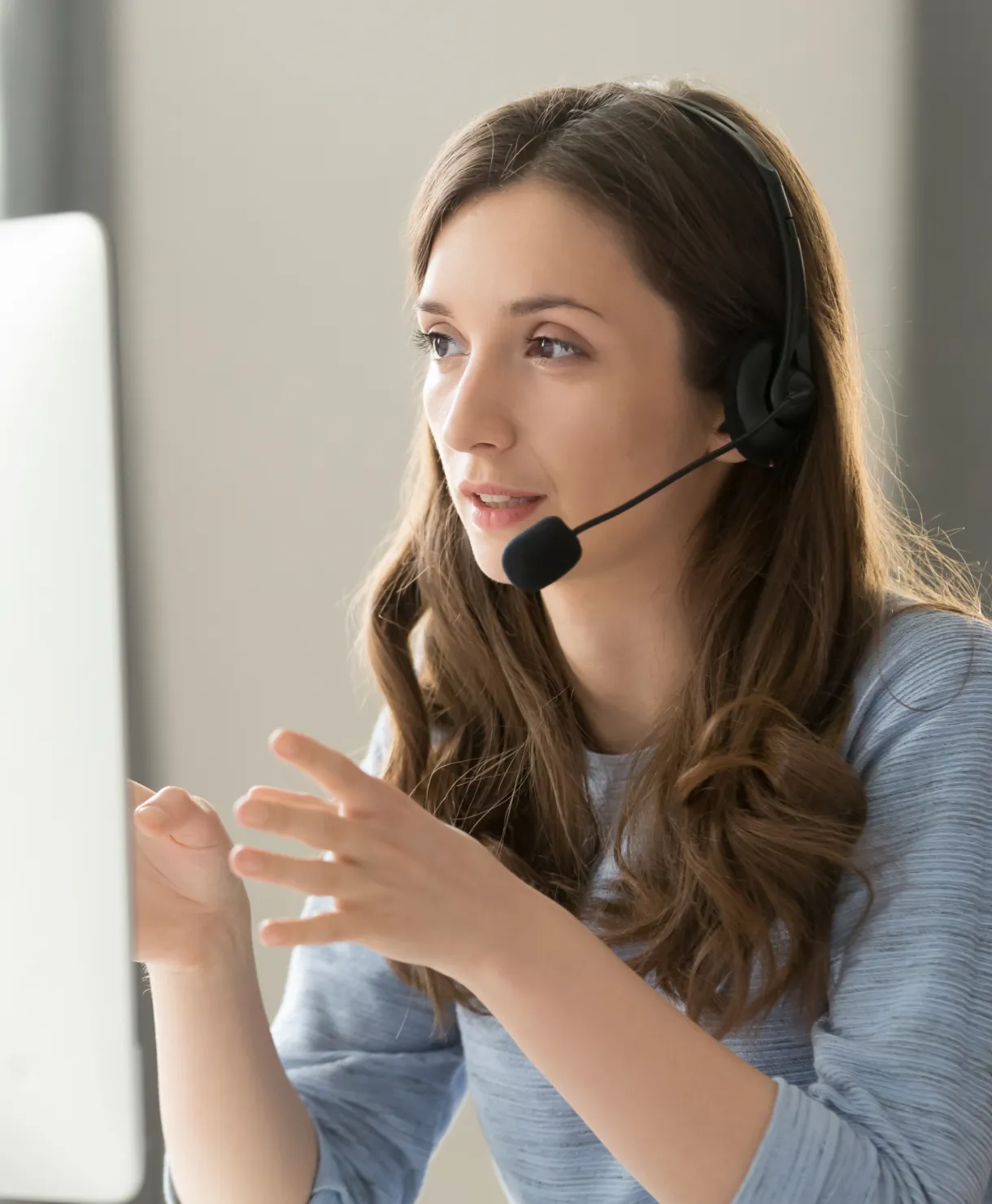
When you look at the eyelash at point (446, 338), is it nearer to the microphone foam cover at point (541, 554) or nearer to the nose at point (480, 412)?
the nose at point (480, 412)

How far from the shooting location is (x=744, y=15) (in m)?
1.49

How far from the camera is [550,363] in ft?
3.20

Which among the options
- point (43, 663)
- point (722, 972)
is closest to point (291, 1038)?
point (722, 972)

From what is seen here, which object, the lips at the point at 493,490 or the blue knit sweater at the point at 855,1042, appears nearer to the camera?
the blue knit sweater at the point at 855,1042

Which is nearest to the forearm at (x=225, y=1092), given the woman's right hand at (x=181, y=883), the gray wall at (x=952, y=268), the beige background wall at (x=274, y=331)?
the woman's right hand at (x=181, y=883)

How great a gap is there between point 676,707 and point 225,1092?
0.46 metres

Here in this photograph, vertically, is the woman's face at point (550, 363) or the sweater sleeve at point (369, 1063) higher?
the woman's face at point (550, 363)

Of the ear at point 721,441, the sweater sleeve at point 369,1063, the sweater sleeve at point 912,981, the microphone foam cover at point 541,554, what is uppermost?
the ear at point 721,441

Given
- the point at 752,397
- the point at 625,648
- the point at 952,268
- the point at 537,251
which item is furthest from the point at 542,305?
the point at 952,268

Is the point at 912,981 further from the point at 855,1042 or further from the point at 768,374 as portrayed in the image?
the point at 768,374

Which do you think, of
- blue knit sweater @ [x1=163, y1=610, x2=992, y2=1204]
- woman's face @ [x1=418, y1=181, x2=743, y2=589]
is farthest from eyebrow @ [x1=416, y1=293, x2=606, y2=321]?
blue knit sweater @ [x1=163, y1=610, x2=992, y2=1204]

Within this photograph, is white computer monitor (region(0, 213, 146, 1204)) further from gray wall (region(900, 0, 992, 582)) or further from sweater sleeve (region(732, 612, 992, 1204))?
gray wall (region(900, 0, 992, 582))

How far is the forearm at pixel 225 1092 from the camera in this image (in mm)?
886

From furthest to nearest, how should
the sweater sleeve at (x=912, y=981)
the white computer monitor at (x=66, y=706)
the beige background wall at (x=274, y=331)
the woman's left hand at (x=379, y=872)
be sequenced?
1. the beige background wall at (x=274, y=331)
2. the sweater sleeve at (x=912, y=981)
3. the woman's left hand at (x=379, y=872)
4. the white computer monitor at (x=66, y=706)
